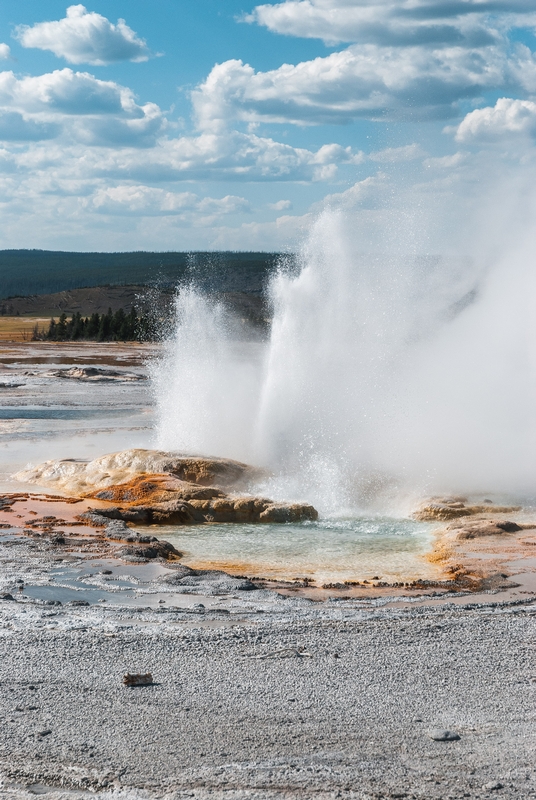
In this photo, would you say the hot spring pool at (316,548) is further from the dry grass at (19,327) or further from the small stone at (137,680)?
the dry grass at (19,327)

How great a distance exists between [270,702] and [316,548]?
571 cm

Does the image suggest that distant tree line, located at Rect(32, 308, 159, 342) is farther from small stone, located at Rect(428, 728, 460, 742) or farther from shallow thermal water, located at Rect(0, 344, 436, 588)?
small stone, located at Rect(428, 728, 460, 742)

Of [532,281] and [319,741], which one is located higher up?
[532,281]

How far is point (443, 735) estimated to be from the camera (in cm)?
651

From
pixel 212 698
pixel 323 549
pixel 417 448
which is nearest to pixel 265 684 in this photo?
pixel 212 698

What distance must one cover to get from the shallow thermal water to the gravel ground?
1.99 meters

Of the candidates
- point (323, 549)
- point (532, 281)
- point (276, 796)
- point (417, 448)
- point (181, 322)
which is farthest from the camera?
point (181, 322)

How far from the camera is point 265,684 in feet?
24.7

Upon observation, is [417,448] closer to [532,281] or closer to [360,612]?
[532,281]

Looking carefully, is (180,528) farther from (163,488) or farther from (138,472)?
(138,472)

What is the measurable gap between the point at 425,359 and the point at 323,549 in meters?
10.7

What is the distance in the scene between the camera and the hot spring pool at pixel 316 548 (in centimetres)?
1153

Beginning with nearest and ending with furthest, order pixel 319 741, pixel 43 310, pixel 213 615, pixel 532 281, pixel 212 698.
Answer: pixel 319 741
pixel 212 698
pixel 213 615
pixel 532 281
pixel 43 310

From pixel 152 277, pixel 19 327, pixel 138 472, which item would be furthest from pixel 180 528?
pixel 152 277
